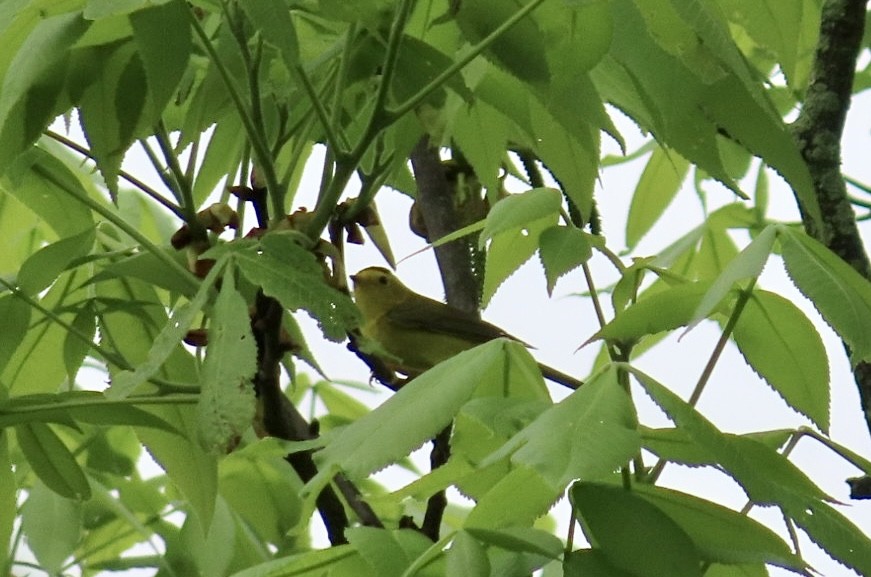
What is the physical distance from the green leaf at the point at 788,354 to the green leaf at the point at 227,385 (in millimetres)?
334

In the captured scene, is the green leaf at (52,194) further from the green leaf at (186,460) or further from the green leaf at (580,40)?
the green leaf at (580,40)

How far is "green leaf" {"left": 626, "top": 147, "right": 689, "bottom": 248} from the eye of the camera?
1361 millimetres

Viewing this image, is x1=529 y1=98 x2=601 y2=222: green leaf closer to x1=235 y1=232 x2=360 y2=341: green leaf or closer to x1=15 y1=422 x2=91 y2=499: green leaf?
x1=235 y1=232 x2=360 y2=341: green leaf

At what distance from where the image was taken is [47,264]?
922 mm

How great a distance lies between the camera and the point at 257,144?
79 centimetres

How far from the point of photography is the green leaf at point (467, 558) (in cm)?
62

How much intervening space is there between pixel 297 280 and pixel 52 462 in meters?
0.33

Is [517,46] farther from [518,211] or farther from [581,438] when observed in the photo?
[581,438]

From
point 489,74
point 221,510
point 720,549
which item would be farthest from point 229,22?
point 221,510

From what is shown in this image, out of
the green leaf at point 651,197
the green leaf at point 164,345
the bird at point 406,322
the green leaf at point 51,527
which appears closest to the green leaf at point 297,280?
the green leaf at point 164,345

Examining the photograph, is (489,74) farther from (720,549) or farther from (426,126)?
(720,549)

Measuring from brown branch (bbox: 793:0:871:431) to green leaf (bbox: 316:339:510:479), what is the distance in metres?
0.44

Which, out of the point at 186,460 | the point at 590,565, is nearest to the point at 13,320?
the point at 186,460

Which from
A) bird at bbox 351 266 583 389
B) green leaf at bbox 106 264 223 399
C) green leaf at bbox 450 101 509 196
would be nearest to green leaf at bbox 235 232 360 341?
green leaf at bbox 106 264 223 399
